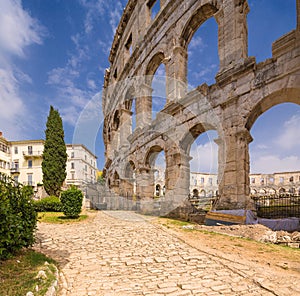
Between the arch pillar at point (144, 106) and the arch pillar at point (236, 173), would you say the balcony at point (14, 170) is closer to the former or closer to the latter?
A: the arch pillar at point (144, 106)

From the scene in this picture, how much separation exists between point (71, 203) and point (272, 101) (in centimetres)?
1066

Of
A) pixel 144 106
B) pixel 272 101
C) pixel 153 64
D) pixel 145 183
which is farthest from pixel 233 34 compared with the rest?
pixel 145 183

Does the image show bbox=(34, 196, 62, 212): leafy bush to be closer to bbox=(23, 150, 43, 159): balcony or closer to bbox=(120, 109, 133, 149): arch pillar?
bbox=(120, 109, 133, 149): arch pillar

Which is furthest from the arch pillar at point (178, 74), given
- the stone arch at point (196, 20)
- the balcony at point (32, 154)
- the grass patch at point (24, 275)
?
the balcony at point (32, 154)

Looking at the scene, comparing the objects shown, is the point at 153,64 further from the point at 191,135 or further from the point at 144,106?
the point at 191,135

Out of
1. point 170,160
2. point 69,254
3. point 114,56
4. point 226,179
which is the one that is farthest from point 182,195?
point 114,56

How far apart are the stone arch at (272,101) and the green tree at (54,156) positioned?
1892 cm

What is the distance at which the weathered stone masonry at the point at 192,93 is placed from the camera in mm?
7953

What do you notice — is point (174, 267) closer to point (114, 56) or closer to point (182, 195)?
point (182, 195)

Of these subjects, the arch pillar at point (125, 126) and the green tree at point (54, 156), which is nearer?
the arch pillar at point (125, 126)

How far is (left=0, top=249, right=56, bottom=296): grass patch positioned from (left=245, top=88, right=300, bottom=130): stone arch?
7925 mm

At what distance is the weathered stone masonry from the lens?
7.95 metres

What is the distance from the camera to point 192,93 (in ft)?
35.1

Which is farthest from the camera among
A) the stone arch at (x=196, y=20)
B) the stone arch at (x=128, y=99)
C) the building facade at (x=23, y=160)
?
the building facade at (x=23, y=160)
